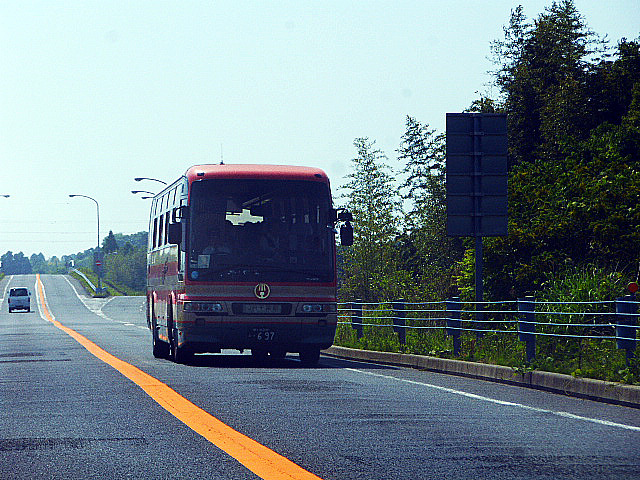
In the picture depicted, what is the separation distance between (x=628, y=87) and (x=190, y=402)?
40883 mm

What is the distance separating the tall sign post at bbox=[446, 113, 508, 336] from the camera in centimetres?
1948

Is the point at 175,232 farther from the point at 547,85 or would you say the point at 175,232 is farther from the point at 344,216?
the point at 547,85

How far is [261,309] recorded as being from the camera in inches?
699

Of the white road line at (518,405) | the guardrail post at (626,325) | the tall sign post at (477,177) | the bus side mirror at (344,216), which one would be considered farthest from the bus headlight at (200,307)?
the guardrail post at (626,325)

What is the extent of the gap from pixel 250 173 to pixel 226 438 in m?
9.96

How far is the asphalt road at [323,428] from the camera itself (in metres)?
7.24

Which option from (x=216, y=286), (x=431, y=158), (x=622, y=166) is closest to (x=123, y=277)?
(x=431, y=158)

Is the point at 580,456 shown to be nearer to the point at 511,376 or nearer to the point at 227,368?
the point at 511,376

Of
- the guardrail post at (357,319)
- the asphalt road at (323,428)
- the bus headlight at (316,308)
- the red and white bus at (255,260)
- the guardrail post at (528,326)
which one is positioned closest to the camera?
the asphalt road at (323,428)

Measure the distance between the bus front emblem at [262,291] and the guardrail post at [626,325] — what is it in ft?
21.5

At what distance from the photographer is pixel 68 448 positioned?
8.21m

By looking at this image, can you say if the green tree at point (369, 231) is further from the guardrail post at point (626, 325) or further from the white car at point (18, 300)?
the guardrail post at point (626, 325)

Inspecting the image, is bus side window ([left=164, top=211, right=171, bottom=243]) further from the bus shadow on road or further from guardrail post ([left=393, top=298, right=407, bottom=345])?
guardrail post ([left=393, top=298, right=407, bottom=345])

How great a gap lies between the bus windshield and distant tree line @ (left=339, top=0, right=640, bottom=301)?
4261 millimetres
